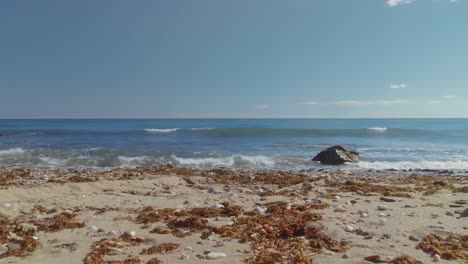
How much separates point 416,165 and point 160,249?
14781 millimetres

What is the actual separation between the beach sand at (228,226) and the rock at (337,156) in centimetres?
756

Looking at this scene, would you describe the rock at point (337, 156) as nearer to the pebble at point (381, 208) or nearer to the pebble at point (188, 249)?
the pebble at point (381, 208)

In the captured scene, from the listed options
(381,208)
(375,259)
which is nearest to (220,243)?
(375,259)

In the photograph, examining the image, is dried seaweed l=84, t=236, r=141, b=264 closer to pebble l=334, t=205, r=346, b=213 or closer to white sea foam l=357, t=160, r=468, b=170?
pebble l=334, t=205, r=346, b=213

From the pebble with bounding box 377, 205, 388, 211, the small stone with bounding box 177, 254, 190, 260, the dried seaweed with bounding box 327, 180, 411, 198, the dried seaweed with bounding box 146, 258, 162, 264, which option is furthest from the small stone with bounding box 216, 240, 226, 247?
the dried seaweed with bounding box 327, 180, 411, 198

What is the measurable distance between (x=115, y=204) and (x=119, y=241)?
2.41 m

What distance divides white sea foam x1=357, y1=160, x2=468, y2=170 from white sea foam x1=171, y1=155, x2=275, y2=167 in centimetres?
472

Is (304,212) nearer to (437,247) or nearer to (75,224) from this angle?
(437,247)

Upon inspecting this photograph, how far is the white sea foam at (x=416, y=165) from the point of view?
14.1 meters

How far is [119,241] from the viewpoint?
387cm

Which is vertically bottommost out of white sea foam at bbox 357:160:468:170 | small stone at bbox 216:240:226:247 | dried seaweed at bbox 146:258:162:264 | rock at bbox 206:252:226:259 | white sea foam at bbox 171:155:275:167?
white sea foam at bbox 171:155:275:167

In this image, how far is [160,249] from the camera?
3656mm

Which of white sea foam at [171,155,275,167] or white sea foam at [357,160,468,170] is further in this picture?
white sea foam at [171,155,275,167]

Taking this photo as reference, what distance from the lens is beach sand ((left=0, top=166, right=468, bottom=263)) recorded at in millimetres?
3510
